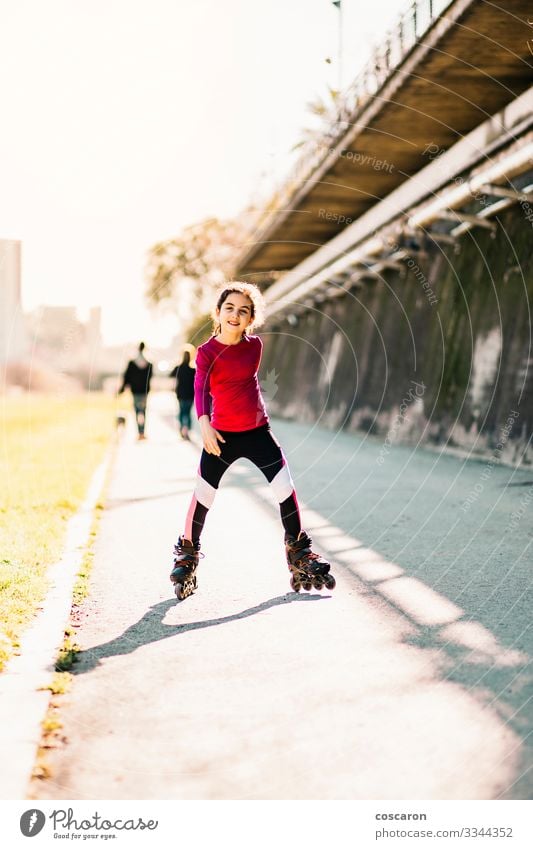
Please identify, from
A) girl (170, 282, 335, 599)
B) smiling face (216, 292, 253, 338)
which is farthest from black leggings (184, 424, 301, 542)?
smiling face (216, 292, 253, 338)

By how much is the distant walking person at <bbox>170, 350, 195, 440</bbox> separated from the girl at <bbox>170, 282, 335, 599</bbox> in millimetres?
10190

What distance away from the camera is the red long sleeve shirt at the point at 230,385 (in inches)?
216

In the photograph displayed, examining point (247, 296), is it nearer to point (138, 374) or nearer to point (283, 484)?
point (283, 484)

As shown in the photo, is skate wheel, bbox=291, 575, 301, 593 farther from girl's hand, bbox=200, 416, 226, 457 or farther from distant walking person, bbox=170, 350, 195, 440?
distant walking person, bbox=170, 350, 195, 440

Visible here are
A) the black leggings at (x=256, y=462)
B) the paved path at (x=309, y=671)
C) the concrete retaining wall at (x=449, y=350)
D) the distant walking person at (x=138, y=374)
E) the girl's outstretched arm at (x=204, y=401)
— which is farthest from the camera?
the distant walking person at (x=138, y=374)

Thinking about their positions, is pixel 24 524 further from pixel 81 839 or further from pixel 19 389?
pixel 19 389

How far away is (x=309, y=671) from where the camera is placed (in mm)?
4359

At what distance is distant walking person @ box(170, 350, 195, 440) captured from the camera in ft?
55.5

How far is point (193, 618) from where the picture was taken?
5.42m

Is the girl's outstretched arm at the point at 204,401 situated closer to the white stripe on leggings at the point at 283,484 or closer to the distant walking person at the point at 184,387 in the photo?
the white stripe on leggings at the point at 283,484

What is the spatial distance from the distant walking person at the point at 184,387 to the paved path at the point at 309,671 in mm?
8223

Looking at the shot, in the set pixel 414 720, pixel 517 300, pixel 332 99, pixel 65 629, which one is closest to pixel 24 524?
pixel 65 629

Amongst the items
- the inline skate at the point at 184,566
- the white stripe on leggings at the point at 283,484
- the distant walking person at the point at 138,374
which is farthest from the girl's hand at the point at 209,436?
the distant walking person at the point at 138,374

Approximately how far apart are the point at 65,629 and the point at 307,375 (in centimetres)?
3319
